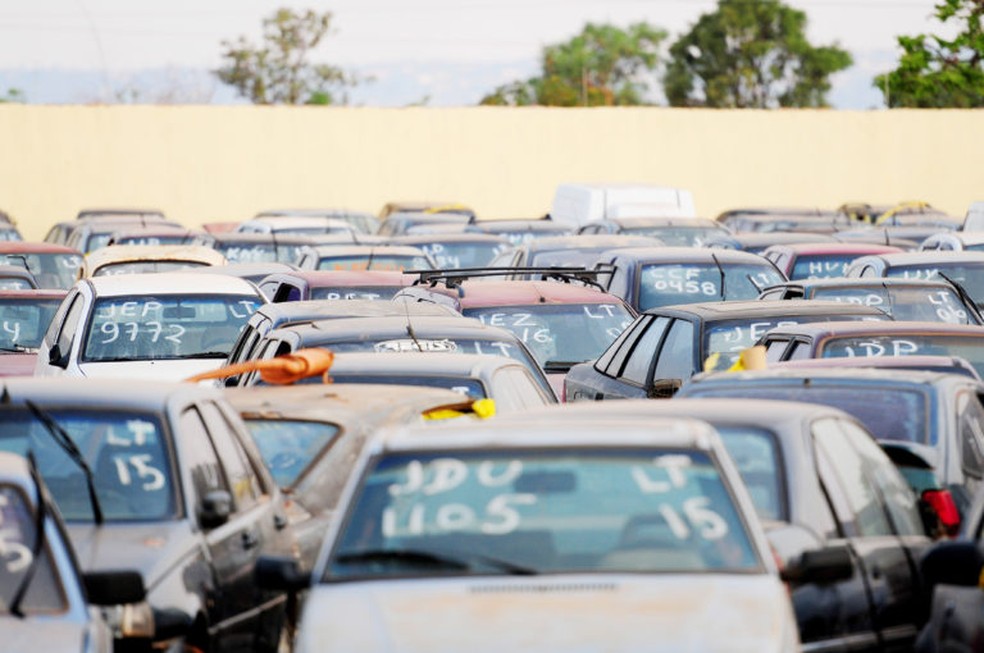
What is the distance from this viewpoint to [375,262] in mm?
22547

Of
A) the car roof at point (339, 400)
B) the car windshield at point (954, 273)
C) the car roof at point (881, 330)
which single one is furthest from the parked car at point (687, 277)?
the car roof at point (339, 400)

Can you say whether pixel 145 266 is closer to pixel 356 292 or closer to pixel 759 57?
pixel 356 292

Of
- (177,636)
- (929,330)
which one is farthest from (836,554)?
(929,330)

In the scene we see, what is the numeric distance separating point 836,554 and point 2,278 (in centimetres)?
1627

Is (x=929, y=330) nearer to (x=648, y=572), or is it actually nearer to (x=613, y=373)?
(x=613, y=373)

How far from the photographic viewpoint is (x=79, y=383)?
8.30 metres

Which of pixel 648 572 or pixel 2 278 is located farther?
pixel 2 278

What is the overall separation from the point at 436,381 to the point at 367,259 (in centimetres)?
1171

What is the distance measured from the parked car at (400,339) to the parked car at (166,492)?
3895 millimetres

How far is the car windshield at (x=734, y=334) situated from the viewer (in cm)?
1403

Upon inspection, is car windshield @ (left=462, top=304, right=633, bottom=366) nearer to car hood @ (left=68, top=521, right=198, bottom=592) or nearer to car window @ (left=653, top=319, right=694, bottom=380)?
car window @ (left=653, top=319, right=694, bottom=380)

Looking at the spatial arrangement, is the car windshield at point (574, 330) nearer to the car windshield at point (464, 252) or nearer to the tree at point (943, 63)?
the car windshield at point (464, 252)

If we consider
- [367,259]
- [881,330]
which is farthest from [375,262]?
[881,330]

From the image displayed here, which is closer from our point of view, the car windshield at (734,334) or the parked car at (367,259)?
the car windshield at (734,334)
